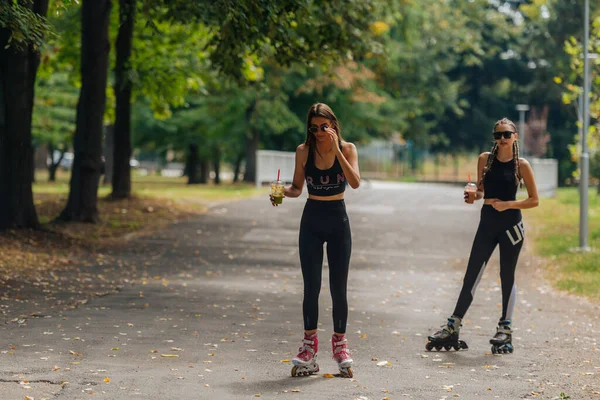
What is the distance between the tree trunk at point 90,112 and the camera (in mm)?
19516

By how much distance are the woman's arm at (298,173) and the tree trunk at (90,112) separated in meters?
12.3

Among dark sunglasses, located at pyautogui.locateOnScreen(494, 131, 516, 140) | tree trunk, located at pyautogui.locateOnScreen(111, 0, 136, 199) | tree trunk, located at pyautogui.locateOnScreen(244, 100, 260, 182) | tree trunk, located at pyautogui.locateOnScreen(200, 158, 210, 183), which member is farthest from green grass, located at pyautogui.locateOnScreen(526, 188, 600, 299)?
tree trunk, located at pyautogui.locateOnScreen(200, 158, 210, 183)

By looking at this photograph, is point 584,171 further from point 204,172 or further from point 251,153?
point 204,172

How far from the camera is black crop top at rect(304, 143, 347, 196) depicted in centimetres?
759

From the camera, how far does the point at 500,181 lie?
8914mm

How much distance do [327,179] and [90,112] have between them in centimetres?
1267

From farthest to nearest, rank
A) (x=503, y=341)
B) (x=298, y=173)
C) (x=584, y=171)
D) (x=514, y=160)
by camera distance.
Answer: (x=584, y=171), (x=514, y=160), (x=503, y=341), (x=298, y=173)

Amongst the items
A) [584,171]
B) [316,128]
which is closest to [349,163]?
[316,128]

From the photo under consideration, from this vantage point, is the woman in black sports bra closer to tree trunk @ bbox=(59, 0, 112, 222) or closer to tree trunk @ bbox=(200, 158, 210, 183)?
tree trunk @ bbox=(59, 0, 112, 222)

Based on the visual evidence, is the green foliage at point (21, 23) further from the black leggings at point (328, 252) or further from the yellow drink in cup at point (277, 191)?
the black leggings at point (328, 252)

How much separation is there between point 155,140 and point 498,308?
3896 cm

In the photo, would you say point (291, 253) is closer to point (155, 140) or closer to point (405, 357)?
point (405, 357)

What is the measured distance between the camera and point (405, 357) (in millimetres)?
8555

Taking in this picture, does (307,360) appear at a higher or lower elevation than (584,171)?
lower
